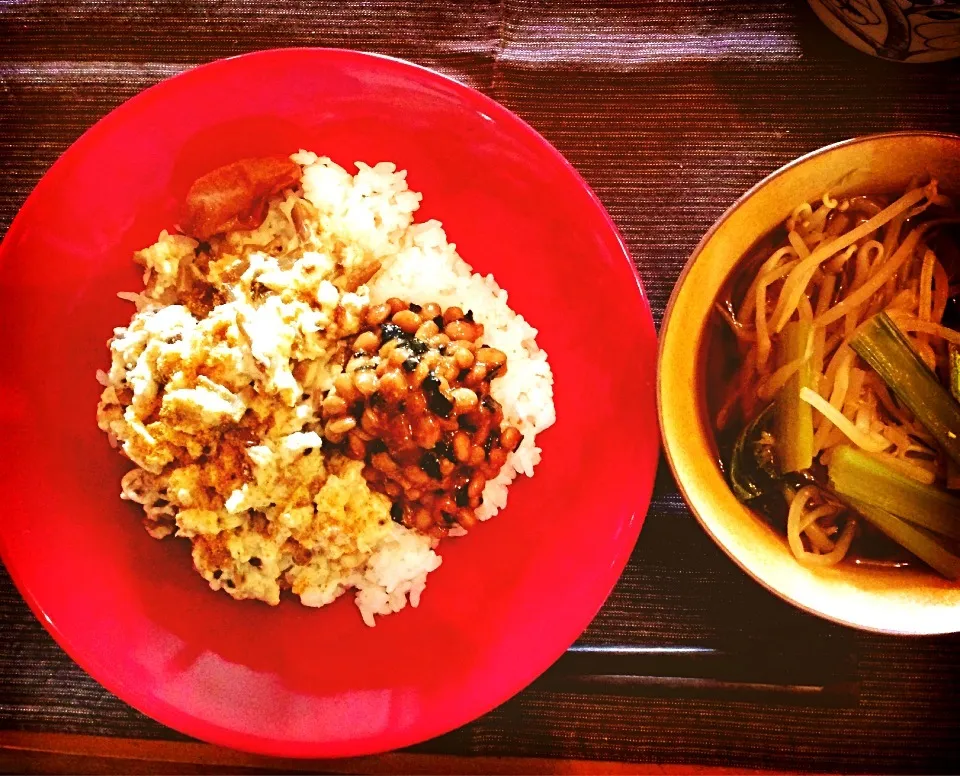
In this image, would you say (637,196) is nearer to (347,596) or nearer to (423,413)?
(423,413)

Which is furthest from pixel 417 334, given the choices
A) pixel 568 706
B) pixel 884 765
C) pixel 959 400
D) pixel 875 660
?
pixel 884 765

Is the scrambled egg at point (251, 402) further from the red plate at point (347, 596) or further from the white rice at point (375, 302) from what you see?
the red plate at point (347, 596)

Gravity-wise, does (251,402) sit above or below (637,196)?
below

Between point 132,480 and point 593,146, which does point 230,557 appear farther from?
point 593,146

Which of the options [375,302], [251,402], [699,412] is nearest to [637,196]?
[699,412]

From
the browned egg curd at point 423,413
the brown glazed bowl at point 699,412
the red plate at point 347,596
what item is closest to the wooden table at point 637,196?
the red plate at point 347,596
